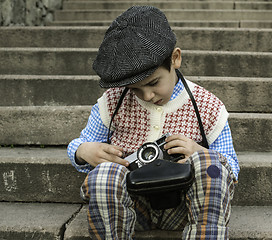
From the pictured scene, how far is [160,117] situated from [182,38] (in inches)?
70.9

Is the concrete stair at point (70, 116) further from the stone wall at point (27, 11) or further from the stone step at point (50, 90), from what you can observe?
the stone wall at point (27, 11)

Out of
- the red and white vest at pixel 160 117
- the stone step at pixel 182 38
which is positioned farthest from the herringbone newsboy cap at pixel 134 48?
the stone step at pixel 182 38

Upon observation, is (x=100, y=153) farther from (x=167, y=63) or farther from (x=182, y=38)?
(x=182, y=38)

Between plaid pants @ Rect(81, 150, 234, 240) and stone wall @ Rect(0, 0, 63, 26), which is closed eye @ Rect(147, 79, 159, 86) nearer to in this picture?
plaid pants @ Rect(81, 150, 234, 240)

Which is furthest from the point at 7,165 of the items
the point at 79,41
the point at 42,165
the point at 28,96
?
the point at 79,41

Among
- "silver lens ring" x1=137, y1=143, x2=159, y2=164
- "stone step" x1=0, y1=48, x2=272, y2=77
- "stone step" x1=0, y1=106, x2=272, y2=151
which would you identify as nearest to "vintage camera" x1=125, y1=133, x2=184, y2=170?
"silver lens ring" x1=137, y1=143, x2=159, y2=164

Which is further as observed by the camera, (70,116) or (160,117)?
(70,116)

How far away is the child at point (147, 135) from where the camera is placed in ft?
3.79

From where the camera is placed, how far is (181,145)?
1.26 m

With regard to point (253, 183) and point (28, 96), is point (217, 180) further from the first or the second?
point (28, 96)

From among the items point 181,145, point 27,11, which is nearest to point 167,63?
point 181,145

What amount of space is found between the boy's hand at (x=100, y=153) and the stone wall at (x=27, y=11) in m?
2.40

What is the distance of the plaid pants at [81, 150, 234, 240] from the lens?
1.14 meters

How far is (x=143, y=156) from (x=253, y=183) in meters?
0.70
